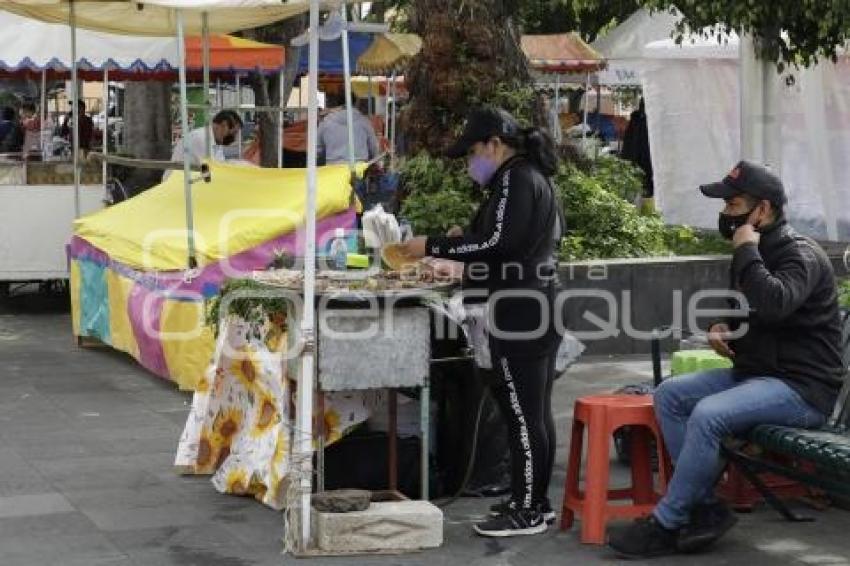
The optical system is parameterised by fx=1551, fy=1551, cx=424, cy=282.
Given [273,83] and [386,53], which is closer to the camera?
[273,83]

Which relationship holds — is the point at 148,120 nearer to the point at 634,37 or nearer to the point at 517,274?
the point at 634,37

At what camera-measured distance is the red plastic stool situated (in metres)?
6.21

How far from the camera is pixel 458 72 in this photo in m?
11.5

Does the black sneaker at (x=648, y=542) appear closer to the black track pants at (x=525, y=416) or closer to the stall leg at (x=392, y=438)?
the black track pants at (x=525, y=416)

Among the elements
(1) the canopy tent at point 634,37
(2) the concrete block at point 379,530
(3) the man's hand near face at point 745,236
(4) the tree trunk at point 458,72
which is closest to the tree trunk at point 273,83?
(1) the canopy tent at point 634,37

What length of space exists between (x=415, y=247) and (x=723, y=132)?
12.6 meters

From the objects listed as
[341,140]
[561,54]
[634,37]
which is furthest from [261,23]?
[561,54]

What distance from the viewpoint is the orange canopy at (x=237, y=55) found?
61.1 feet

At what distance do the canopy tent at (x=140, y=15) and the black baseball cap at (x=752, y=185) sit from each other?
16.2 ft

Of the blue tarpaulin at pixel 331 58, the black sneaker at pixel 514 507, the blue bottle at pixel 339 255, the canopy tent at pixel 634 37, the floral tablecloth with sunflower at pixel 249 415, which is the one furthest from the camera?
the blue tarpaulin at pixel 331 58

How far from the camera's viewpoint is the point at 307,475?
6137 mm

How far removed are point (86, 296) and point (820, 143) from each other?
28.8 feet

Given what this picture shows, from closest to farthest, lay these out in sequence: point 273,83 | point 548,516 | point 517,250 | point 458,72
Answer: point 517,250
point 548,516
point 458,72
point 273,83

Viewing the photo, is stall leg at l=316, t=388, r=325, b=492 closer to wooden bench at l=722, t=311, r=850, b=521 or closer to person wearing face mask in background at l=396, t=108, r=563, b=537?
person wearing face mask in background at l=396, t=108, r=563, b=537
